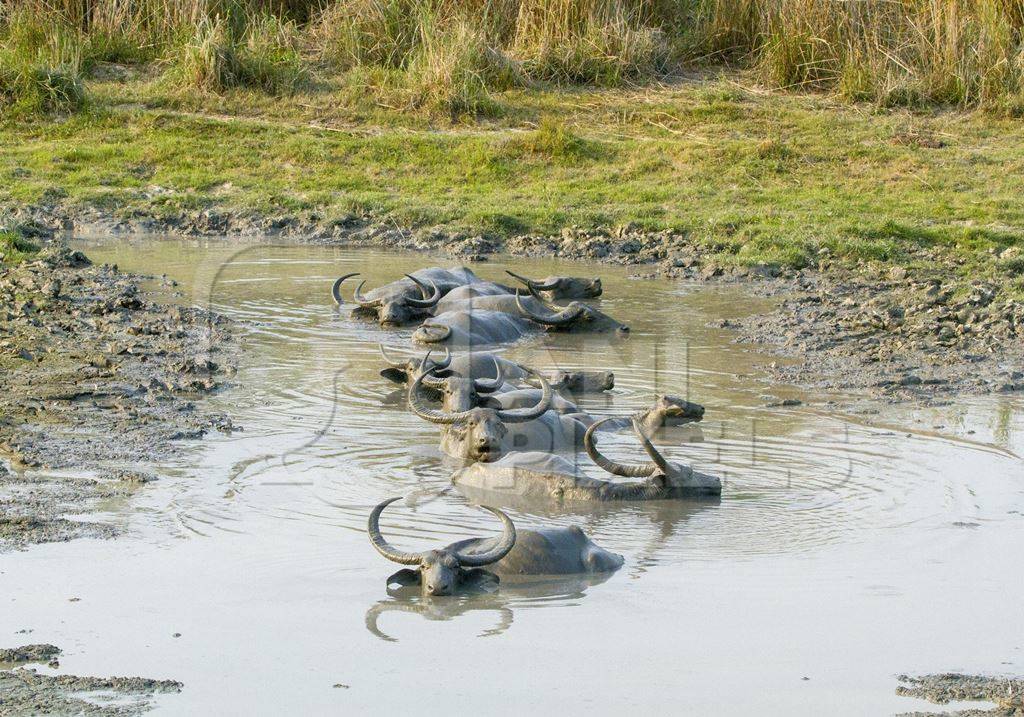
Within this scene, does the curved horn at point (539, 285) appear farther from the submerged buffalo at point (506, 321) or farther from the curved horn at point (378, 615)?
the curved horn at point (378, 615)

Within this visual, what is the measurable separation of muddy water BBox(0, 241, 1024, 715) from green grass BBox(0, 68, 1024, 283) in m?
4.77

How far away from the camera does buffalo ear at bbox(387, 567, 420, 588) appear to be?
195 inches

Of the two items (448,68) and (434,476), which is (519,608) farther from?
(448,68)

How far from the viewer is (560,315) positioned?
9.73 meters

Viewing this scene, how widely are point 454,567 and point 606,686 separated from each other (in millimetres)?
959

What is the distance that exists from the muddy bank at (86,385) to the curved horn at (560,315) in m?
2.00

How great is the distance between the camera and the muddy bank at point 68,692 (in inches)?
151

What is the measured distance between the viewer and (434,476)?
6516mm

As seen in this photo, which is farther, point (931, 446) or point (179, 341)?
point (179, 341)

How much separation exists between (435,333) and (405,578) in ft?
14.4

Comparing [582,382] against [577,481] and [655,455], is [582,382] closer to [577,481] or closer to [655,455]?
[577,481]

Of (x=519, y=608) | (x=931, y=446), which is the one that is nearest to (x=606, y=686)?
(x=519, y=608)

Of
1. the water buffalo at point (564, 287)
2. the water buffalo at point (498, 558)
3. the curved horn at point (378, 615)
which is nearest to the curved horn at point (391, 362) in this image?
the water buffalo at point (564, 287)

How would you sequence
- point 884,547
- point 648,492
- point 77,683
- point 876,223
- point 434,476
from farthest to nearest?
point 876,223 → point 434,476 → point 648,492 → point 884,547 → point 77,683
